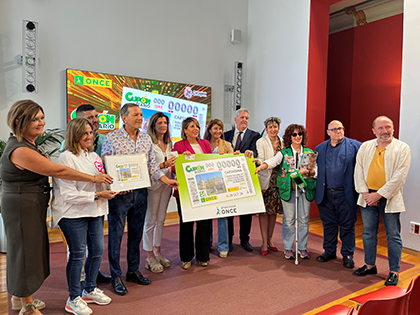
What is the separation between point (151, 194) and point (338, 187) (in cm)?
→ 197

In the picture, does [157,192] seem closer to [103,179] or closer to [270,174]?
[103,179]

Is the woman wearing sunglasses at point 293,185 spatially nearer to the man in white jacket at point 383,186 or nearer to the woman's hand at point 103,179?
the man in white jacket at point 383,186

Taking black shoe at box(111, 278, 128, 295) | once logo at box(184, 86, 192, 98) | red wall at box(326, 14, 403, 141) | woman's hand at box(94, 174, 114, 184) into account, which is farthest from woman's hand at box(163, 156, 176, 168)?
red wall at box(326, 14, 403, 141)

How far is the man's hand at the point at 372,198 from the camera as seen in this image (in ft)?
9.99

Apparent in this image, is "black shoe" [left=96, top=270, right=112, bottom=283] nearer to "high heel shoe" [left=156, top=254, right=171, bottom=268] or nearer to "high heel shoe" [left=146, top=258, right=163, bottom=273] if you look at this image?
"high heel shoe" [left=146, top=258, right=163, bottom=273]

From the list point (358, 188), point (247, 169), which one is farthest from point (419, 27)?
point (247, 169)

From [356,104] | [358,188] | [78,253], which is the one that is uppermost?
[356,104]

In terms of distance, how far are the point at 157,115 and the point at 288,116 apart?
3390 millimetres

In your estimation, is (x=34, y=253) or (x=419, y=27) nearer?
(x=34, y=253)

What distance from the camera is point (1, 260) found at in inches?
142

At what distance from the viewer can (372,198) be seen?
10.1ft

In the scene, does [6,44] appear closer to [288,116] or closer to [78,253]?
[78,253]

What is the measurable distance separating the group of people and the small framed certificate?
9 cm

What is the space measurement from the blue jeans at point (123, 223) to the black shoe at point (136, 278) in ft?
0.12
